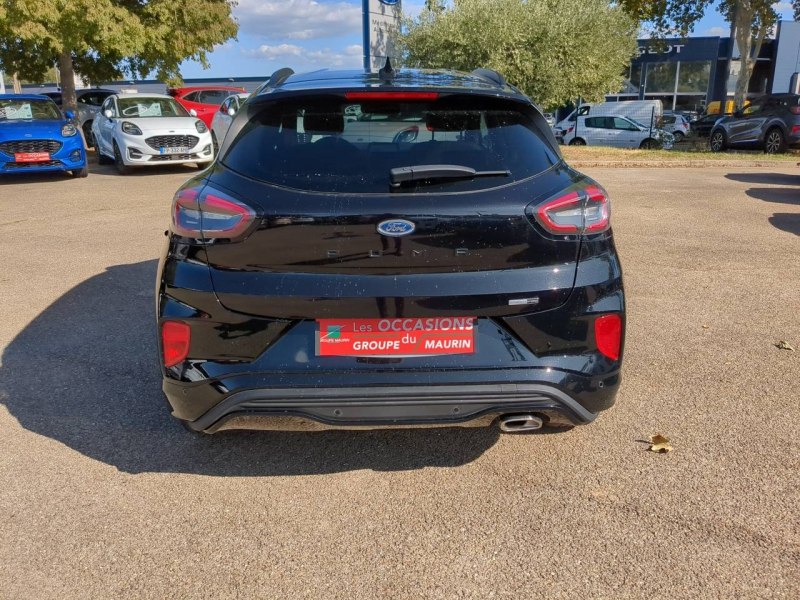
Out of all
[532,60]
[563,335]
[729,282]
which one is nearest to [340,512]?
[563,335]

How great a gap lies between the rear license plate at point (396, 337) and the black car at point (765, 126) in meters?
18.8

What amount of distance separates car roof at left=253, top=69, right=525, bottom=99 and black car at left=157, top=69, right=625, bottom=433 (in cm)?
33

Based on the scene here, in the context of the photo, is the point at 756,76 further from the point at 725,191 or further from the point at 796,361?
the point at 796,361

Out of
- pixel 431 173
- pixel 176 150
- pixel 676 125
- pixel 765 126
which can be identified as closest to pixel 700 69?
pixel 676 125

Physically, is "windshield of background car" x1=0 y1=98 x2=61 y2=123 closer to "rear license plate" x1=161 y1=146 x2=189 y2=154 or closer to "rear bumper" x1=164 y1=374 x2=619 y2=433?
"rear license plate" x1=161 y1=146 x2=189 y2=154

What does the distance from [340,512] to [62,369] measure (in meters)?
2.41

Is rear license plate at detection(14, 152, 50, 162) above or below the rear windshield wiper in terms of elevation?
below

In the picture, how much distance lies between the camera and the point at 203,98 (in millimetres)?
22500

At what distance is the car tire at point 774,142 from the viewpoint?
1855cm

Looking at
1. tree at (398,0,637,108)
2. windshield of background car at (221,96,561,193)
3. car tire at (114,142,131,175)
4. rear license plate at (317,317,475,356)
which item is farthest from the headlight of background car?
rear license plate at (317,317,475,356)

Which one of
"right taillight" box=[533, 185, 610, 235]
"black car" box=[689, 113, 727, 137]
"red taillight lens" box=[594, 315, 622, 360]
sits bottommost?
"black car" box=[689, 113, 727, 137]

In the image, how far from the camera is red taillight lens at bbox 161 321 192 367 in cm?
273

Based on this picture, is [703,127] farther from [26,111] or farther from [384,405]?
[384,405]

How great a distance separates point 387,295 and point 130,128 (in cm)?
1380
